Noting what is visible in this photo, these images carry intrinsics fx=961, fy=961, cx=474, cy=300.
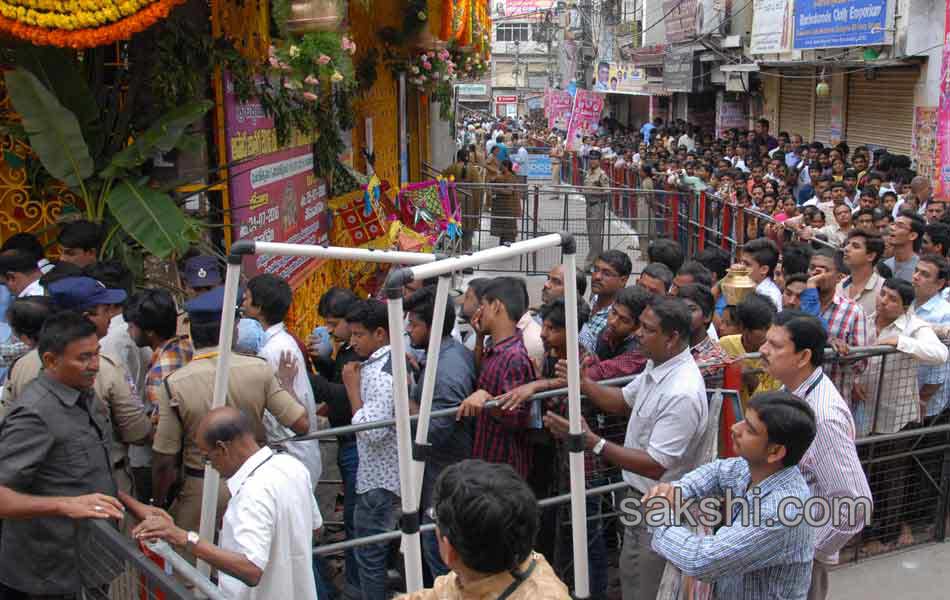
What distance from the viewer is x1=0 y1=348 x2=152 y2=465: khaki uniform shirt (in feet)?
14.0

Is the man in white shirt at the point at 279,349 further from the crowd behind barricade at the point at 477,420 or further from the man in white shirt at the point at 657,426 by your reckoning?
the man in white shirt at the point at 657,426

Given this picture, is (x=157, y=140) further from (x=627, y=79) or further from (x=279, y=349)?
(x=627, y=79)

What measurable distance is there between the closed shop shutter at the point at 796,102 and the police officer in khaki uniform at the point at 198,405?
65.0 ft

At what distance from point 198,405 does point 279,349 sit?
0.81 metres

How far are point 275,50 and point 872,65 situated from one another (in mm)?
12490

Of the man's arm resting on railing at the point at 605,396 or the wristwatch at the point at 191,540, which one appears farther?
the man's arm resting on railing at the point at 605,396

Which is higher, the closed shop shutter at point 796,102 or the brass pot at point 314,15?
the brass pot at point 314,15

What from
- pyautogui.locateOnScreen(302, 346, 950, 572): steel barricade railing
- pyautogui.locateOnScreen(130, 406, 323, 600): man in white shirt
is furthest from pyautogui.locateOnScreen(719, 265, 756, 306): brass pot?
pyautogui.locateOnScreen(130, 406, 323, 600): man in white shirt

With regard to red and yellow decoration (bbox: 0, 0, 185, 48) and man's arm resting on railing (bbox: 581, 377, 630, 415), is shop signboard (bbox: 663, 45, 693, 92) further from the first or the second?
man's arm resting on railing (bbox: 581, 377, 630, 415)

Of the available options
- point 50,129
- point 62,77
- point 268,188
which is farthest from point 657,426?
point 268,188

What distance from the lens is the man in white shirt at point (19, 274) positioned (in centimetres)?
579

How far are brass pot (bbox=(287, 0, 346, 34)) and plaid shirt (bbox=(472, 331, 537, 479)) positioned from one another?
3834 millimetres

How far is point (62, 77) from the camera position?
6508mm

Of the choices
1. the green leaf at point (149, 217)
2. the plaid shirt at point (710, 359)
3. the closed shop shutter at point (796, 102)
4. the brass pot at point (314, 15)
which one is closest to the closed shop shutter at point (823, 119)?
the closed shop shutter at point (796, 102)
